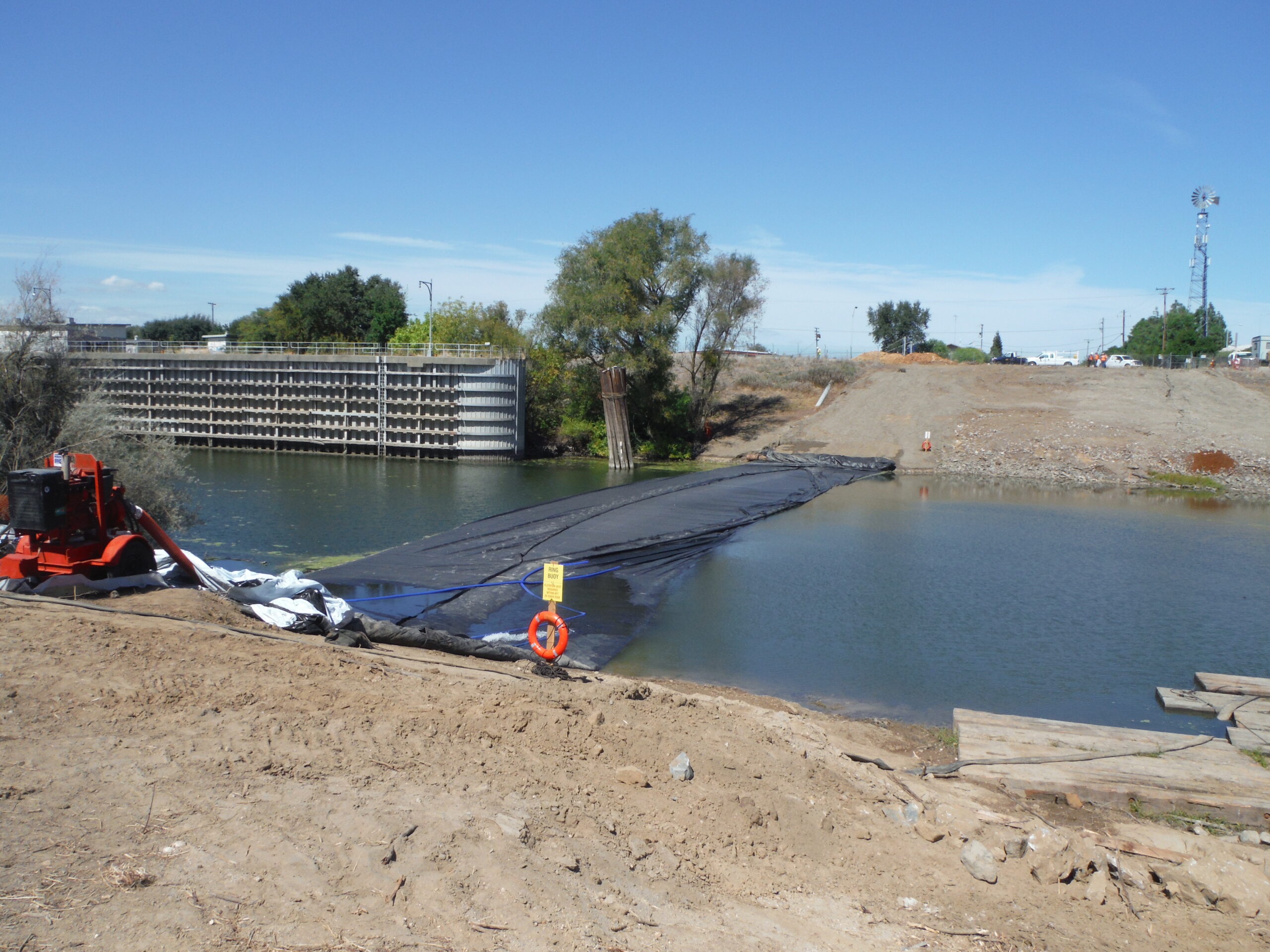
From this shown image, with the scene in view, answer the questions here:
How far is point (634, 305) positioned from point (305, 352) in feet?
66.3

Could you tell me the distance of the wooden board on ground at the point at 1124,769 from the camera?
312 inches

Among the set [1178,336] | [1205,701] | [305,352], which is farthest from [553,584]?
[1178,336]

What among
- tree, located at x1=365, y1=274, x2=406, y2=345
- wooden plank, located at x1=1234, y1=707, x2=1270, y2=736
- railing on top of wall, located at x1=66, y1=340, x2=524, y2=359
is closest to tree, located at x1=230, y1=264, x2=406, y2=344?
tree, located at x1=365, y1=274, x2=406, y2=345

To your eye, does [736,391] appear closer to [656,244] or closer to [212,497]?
[656,244]

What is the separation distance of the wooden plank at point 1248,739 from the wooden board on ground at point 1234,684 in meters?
1.66

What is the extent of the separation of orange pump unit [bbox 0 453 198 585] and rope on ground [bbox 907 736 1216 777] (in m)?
9.51

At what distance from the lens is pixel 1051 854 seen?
6.15 m

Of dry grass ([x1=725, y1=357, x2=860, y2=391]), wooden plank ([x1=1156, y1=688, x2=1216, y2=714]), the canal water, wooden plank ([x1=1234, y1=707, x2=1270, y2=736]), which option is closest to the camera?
wooden plank ([x1=1234, y1=707, x2=1270, y2=736])

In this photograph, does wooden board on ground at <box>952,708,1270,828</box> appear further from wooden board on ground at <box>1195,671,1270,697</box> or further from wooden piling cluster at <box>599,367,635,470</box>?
wooden piling cluster at <box>599,367,635,470</box>

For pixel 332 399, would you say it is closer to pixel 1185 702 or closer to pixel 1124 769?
pixel 1185 702

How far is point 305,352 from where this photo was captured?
161ft

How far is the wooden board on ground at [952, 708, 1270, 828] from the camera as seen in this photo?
7918mm

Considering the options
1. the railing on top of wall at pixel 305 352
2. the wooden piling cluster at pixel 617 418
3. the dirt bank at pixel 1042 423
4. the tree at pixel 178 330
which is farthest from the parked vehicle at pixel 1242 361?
the tree at pixel 178 330

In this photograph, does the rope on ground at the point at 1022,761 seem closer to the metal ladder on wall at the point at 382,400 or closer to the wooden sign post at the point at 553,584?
the wooden sign post at the point at 553,584
